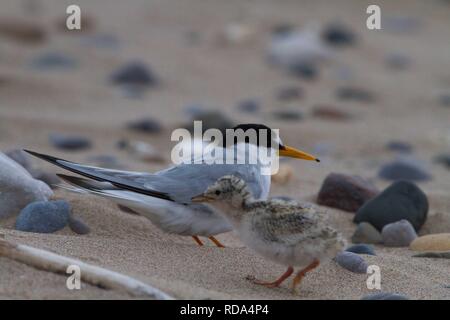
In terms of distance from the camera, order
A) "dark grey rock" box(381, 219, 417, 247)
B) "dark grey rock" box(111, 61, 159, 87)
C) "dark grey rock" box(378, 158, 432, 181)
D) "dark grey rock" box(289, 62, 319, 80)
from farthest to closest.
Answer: "dark grey rock" box(289, 62, 319, 80) < "dark grey rock" box(111, 61, 159, 87) < "dark grey rock" box(378, 158, 432, 181) < "dark grey rock" box(381, 219, 417, 247)

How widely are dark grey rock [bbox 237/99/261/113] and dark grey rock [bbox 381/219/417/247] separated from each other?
4266 mm

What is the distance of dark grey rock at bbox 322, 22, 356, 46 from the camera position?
10.8 meters

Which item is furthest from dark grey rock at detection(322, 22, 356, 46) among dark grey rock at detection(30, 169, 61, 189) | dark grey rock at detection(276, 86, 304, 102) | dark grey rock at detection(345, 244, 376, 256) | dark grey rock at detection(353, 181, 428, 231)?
dark grey rock at detection(345, 244, 376, 256)

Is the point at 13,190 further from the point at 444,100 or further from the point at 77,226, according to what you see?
the point at 444,100

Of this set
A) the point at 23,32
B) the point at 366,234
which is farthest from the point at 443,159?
the point at 23,32

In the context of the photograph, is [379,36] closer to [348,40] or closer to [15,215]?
[348,40]

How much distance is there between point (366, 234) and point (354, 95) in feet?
16.1

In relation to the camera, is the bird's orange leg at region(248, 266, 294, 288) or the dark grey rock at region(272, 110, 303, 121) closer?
the bird's orange leg at region(248, 266, 294, 288)

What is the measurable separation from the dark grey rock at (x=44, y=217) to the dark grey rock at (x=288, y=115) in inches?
177

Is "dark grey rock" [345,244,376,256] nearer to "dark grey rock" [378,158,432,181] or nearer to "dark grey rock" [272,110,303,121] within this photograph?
"dark grey rock" [378,158,432,181]

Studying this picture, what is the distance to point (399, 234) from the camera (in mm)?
4664
